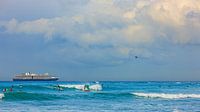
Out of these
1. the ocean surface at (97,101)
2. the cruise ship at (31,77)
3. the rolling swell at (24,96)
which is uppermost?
the cruise ship at (31,77)

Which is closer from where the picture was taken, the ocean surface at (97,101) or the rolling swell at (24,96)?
the ocean surface at (97,101)

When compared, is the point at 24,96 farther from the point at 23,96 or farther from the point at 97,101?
the point at 97,101

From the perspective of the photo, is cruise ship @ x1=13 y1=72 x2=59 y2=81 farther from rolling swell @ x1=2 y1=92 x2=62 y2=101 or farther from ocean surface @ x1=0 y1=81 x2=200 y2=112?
rolling swell @ x1=2 y1=92 x2=62 y2=101

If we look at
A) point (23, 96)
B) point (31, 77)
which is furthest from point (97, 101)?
point (31, 77)

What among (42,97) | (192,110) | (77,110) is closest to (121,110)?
(77,110)

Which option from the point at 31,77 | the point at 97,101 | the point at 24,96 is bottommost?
the point at 97,101

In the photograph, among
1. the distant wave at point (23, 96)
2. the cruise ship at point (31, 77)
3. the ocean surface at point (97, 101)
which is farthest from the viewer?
the cruise ship at point (31, 77)

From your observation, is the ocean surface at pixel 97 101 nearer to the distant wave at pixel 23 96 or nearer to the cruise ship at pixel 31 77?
the distant wave at pixel 23 96

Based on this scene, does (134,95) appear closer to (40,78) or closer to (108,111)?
(108,111)

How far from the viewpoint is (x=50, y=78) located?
179 m

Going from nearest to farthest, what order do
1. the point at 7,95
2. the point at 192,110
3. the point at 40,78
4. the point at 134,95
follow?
1. the point at 192,110
2. the point at 7,95
3. the point at 134,95
4. the point at 40,78

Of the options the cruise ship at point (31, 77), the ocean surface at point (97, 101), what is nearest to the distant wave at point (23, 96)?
the ocean surface at point (97, 101)

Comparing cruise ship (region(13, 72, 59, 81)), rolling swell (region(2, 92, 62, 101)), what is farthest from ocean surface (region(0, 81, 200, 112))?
cruise ship (region(13, 72, 59, 81))

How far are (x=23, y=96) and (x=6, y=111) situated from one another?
19292 millimetres
